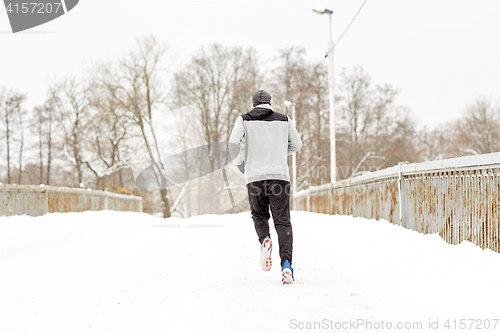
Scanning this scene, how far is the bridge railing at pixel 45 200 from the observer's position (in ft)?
38.1

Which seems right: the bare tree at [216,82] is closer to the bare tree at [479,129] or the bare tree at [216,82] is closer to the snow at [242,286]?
the bare tree at [479,129]

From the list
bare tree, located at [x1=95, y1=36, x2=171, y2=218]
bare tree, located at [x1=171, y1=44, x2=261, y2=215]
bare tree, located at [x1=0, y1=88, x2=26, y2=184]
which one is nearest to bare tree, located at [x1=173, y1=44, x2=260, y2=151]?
bare tree, located at [x1=171, y1=44, x2=261, y2=215]

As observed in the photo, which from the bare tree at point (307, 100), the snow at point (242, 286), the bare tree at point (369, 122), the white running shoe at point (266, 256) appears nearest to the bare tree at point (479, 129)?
the bare tree at point (369, 122)

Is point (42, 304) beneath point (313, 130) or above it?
beneath

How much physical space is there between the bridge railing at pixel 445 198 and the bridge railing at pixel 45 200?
8.58 metres

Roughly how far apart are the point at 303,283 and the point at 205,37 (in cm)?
Answer: 3417

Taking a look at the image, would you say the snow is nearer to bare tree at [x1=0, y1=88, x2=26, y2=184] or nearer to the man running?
the man running

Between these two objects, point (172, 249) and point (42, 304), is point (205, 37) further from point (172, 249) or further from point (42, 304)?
point (42, 304)

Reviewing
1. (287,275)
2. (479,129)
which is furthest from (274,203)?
(479,129)

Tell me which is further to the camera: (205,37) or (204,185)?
(205,37)

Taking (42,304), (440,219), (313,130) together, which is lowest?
(42,304)

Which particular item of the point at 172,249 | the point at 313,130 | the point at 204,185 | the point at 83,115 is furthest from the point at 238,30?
the point at 172,249

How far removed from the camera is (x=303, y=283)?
178 inches

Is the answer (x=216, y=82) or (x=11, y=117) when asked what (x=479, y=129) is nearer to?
(x=216, y=82)
